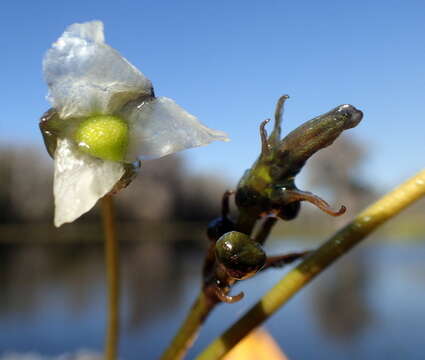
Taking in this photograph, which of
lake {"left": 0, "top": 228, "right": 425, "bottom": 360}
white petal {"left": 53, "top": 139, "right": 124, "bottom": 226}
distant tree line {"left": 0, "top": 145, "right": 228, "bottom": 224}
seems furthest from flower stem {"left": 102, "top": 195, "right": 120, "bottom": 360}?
distant tree line {"left": 0, "top": 145, "right": 228, "bottom": 224}

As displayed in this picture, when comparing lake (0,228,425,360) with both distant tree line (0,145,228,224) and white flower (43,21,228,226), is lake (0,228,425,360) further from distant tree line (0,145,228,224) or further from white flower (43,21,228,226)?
white flower (43,21,228,226)

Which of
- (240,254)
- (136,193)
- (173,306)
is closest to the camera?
(240,254)

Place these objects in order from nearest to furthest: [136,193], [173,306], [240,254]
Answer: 1. [240,254]
2. [173,306]
3. [136,193]

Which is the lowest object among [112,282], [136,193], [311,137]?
[136,193]

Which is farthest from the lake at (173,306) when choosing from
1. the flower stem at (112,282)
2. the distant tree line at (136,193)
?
the flower stem at (112,282)

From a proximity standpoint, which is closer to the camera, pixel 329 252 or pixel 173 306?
pixel 329 252

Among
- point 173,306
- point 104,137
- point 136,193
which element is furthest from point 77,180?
point 136,193

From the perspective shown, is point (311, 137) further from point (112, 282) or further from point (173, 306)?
point (173, 306)

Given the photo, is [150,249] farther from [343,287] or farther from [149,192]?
[343,287]
